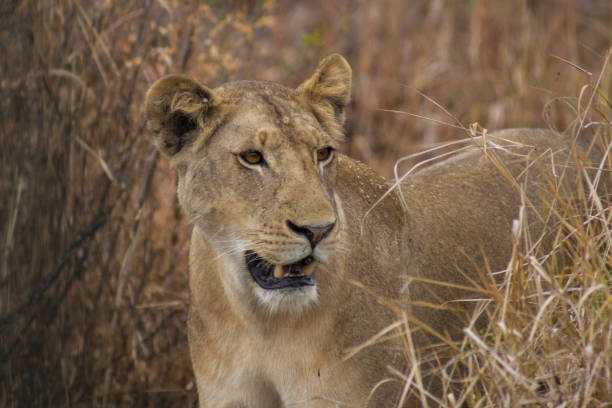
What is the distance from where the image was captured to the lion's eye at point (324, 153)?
12.2 ft

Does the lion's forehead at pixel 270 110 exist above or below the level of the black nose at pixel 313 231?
above

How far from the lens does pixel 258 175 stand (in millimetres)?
3533

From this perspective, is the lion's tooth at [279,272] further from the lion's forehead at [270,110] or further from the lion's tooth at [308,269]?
the lion's forehead at [270,110]

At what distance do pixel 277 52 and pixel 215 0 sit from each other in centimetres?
363

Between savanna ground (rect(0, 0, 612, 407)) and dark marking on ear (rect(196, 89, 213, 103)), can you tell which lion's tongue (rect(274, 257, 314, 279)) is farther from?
savanna ground (rect(0, 0, 612, 407))

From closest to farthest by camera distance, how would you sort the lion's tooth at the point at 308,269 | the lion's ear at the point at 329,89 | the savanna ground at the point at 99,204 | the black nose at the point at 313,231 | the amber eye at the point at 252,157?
the black nose at the point at 313,231
the lion's tooth at the point at 308,269
the amber eye at the point at 252,157
the lion's ear at the point at 329,89
the savanna ground at the point at 99,204

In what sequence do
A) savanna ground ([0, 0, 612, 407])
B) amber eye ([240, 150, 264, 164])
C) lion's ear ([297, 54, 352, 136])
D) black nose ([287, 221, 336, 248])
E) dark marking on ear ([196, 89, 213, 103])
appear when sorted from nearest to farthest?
black nose ([287, 221, 336, 248]) < amber eye ([240, 150, 264, 164]) < dark marking on ear ([196, 89, 213, 103]) < lion's ear ([297, 54, 352, 136]) < savanna ground ([0, 0, 612, 407])

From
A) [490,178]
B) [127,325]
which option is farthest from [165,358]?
[490,178]

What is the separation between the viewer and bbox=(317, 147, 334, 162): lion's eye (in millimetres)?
3729

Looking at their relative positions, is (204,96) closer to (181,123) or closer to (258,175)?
(181,123)

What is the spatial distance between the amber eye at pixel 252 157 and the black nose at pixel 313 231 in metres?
0.38

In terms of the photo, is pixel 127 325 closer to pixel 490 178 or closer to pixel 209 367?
pixel 209 367

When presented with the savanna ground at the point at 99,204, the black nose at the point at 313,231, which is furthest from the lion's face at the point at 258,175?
the savanna ground at the point at 99,204

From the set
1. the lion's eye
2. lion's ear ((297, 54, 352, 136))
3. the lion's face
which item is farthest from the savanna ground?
the lion's face
